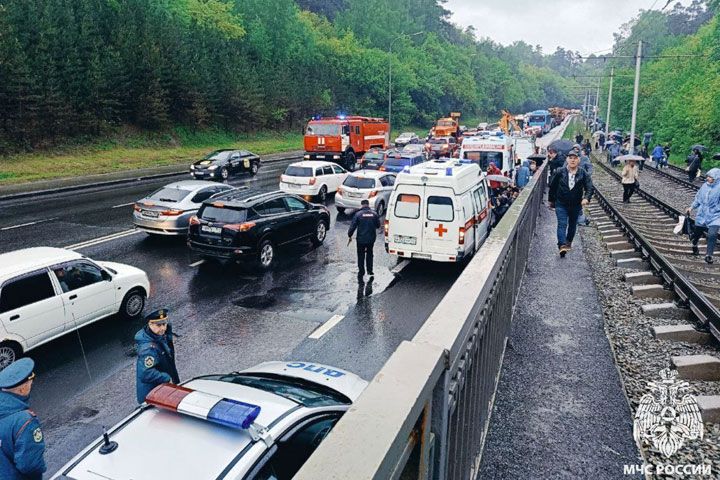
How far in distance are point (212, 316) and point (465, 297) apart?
7.32 meters

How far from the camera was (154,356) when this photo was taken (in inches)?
207

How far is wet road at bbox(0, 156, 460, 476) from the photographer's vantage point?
662 centimetres

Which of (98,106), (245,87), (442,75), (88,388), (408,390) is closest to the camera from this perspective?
(408,390)

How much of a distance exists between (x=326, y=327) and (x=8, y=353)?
4500 mm

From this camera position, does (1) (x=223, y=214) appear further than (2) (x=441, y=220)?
Yes

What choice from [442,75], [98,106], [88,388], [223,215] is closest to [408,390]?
[88,388]

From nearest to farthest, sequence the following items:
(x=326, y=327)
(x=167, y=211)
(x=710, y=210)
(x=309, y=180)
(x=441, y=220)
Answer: (x=326, y=327)
(x=710, y=210)
(x=441, y=220)
(x=167, y=211)
(x=309, y=180)

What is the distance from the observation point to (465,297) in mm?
2725

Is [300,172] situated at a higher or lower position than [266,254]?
higher

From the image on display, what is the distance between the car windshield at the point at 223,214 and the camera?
39.3 ft

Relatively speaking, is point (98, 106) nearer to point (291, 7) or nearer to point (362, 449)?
point (291, 7)

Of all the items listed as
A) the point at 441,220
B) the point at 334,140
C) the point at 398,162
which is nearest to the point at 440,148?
the point at 334,140

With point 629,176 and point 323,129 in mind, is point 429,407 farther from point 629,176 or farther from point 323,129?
point 323,129

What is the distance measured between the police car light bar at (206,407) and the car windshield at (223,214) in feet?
28.5
